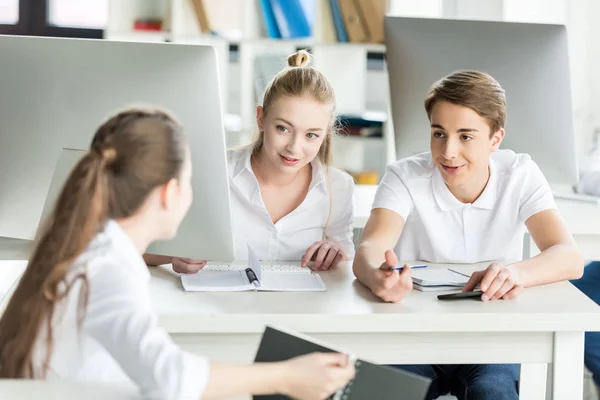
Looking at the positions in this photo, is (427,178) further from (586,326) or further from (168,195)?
(168,195)

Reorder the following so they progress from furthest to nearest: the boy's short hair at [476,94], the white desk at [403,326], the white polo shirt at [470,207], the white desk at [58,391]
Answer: the white polo shirt at [470,207]
the boy's short hair at [476,94]
the white desk at [403,326]
the white desk at [58,391]

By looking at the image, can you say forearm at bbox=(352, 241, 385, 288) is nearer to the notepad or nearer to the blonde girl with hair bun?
the notepad

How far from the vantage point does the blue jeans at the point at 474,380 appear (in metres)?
1.55

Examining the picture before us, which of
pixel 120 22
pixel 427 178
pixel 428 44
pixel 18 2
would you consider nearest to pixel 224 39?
pixel 120 22

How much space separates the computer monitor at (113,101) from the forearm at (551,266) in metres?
0.53

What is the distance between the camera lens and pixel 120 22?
12.5 ft

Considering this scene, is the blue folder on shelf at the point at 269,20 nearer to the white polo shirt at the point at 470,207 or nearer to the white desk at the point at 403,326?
the white polo shirt at the point at 470,207

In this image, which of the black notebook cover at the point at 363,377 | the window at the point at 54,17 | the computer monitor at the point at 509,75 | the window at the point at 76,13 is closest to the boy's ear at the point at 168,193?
the black notebook cover at the point at 363,377

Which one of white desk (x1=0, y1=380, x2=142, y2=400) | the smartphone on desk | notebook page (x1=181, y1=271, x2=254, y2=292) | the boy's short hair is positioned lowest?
the smartphone on desk

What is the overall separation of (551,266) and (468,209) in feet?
1.01

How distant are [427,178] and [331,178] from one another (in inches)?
9.6

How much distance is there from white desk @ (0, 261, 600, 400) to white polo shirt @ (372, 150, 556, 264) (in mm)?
419

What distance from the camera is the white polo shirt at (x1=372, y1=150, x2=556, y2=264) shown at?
1.82 m

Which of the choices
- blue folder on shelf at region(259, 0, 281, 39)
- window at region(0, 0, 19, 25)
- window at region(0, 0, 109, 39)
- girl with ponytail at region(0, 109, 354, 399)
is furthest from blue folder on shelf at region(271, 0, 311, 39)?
girl with ponytail at region(0, 109, 354, 399)
